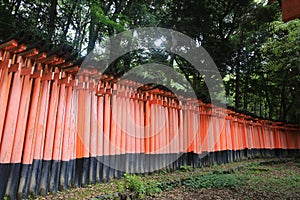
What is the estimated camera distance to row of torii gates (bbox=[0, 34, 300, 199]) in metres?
3.11

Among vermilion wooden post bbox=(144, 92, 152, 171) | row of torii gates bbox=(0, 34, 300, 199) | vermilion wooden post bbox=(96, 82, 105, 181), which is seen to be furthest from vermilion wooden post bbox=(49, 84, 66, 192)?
vermilion wooden post bbox=(144, 92, 152, 171)

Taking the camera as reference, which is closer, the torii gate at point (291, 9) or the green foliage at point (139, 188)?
the torii gate at point (291, 9)

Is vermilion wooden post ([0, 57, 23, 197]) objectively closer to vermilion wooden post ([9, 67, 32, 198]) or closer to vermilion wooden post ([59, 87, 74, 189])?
vermilion wooden post ([9, 67, 32, 198])

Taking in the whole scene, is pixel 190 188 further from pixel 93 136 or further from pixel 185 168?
pixel 93 136

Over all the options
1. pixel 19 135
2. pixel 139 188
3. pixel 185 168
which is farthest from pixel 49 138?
pixel 185 168

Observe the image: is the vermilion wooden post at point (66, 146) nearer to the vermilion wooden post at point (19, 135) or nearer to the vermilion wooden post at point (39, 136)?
the vermilion wooden post at point (39, 136)

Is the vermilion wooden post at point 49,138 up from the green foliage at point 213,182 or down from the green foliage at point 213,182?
up

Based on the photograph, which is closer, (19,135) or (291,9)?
(291,9)

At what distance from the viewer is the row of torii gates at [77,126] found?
3113mm

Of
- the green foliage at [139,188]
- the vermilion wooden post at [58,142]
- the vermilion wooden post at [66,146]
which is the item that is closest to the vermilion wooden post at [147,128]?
the green foliage at [139,188]

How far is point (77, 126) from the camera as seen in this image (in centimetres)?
394

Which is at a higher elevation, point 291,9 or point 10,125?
point 291,9

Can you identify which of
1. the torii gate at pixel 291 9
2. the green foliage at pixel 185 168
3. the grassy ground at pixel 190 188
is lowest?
the grassy ground at pixel 190 188

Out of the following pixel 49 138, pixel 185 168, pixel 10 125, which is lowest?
pixel 185 168
